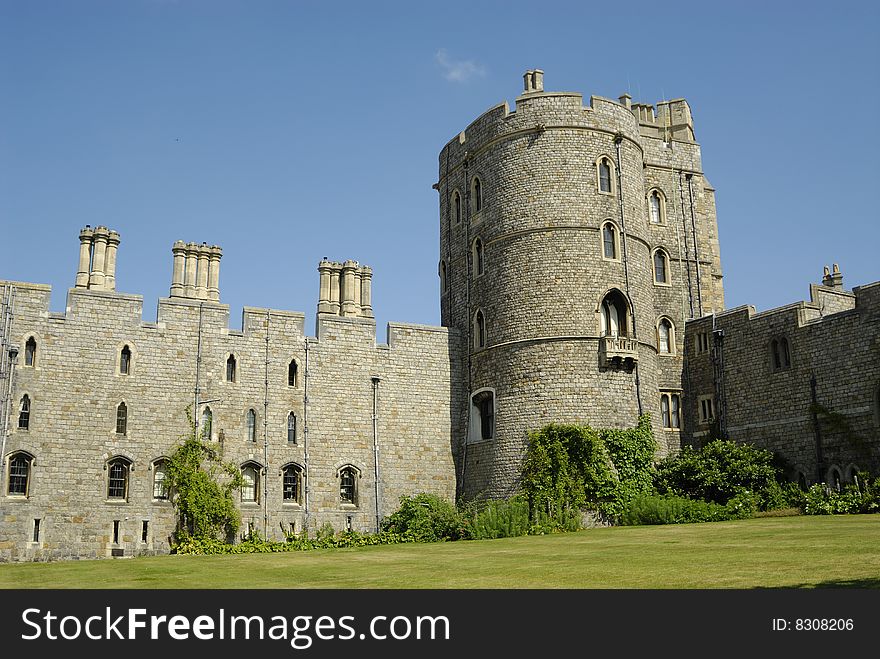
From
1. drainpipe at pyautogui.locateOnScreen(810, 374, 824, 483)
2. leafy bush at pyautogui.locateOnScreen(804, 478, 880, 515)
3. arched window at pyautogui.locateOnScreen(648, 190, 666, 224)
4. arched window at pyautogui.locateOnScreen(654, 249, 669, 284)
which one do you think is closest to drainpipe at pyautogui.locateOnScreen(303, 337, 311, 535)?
arched window at pyautogui.locateOnScreen(654, 249, 669, 284)

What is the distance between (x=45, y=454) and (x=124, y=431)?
7.34 feet

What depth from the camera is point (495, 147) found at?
32750mm

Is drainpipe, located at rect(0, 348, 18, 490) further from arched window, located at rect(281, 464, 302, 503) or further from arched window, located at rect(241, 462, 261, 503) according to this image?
arched window, located at rect(281, 464, 302, 503)

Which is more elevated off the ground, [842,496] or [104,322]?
[104,322]

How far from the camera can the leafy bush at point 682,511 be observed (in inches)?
1083

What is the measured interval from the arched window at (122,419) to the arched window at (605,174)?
16846 millimetres

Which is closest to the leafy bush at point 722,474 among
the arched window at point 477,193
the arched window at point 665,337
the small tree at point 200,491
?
the arched window at point 665,337

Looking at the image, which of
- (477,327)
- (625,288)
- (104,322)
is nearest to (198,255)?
(104,322)

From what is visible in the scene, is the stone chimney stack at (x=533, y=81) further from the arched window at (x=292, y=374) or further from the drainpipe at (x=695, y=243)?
the arched window at (x=292, y=374)

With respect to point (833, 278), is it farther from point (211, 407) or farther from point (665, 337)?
point (211, 407)

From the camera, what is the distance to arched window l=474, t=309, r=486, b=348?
32312mm

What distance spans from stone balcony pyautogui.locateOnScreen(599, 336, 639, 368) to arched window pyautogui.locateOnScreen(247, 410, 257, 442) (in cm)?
1112

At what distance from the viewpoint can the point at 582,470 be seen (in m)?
28.8
